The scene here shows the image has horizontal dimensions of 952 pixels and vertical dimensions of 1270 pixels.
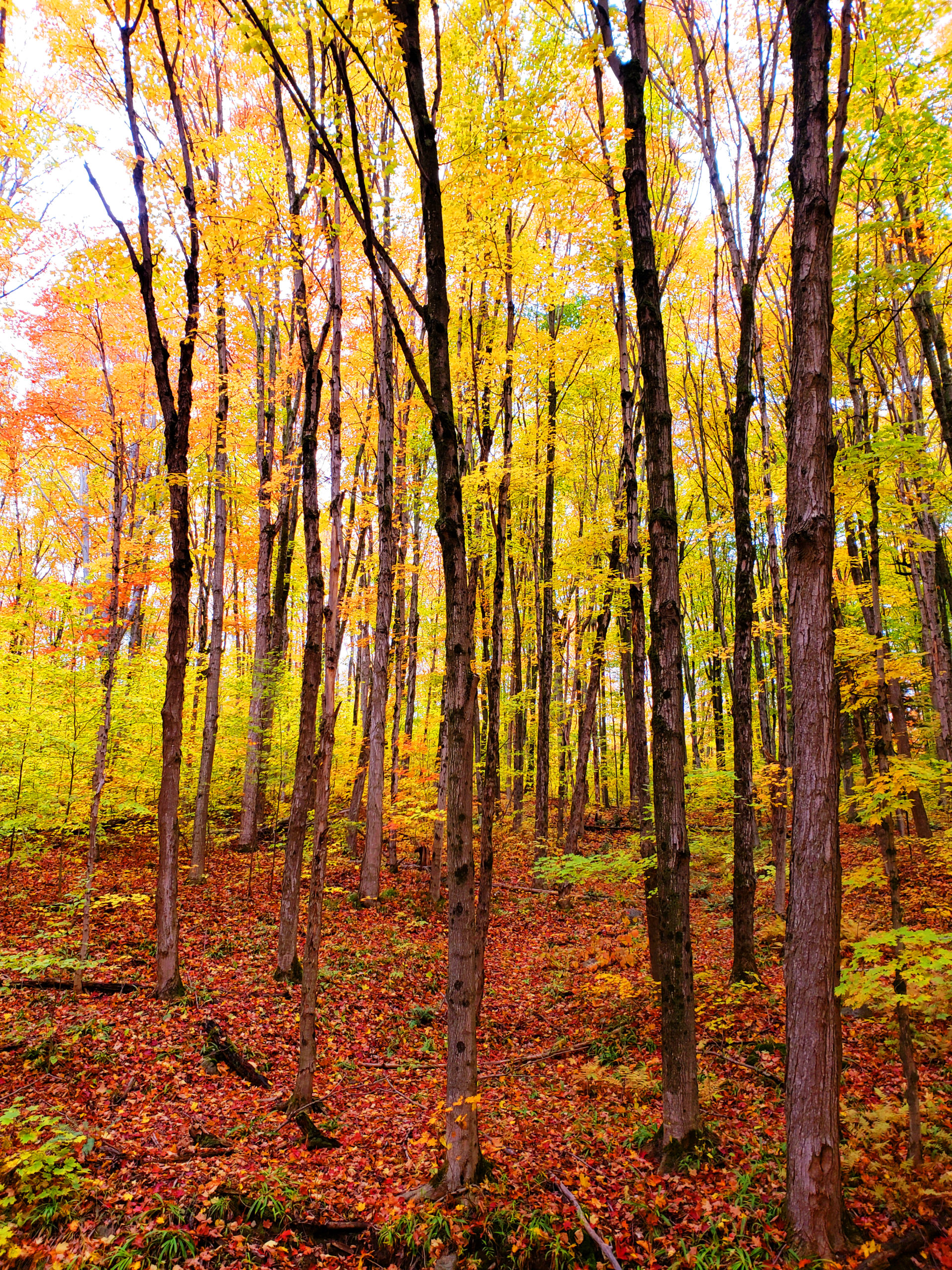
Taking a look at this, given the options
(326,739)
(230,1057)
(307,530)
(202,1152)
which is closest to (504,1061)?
(230,1057)

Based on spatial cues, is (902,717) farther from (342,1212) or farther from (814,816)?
(342,1212)

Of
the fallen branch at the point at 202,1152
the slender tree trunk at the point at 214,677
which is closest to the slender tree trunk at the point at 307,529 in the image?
the fallen branch at the point at 202,1152

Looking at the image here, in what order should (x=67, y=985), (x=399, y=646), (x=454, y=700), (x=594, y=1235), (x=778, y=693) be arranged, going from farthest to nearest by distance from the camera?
(x=778, y=693)
(x=399, y=646)
(x=67, y=985)
(x=454, y=700)
(x=594, y=1235)

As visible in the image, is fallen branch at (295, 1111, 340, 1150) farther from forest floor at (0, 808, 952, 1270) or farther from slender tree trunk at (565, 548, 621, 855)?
slender tree trunk at (565, 548, 621, 855)

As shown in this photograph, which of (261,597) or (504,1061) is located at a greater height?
(261,597)

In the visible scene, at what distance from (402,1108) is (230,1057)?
179cm

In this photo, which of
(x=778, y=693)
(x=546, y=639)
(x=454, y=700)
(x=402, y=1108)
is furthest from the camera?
(x=778, y=693)

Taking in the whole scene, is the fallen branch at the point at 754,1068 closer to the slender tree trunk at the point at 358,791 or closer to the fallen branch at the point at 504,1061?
the fallen branch at the point at 504,1061

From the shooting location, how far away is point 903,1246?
3223 millimetres

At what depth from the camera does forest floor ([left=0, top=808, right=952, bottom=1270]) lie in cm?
379

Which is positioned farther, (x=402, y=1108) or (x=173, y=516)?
(x=173, y=516)

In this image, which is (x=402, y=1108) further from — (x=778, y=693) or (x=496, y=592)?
(x=778, y=693)

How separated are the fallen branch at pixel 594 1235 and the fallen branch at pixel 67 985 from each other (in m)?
5.50

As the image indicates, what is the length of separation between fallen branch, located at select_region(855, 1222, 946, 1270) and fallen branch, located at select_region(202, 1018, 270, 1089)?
5.01 metres
